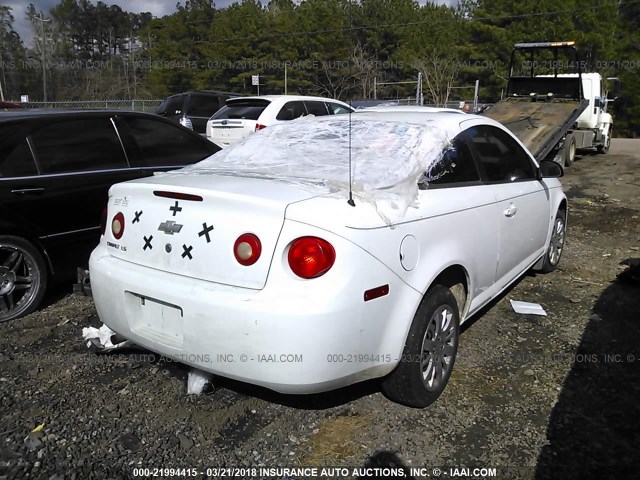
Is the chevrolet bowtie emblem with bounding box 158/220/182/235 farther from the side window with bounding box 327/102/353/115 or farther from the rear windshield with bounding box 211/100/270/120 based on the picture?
the side window with bounding box 327/102/353/115

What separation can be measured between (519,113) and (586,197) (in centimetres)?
203

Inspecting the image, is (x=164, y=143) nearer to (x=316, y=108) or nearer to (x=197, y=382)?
(x=197, y=382)

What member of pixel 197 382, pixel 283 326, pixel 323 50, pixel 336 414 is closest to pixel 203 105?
pixel 197 382

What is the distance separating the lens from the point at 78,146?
4.46m

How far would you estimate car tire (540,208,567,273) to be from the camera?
5.10m

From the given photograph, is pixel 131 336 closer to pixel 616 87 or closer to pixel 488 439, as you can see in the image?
pixel 488 439

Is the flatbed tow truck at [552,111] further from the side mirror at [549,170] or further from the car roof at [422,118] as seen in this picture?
the car roof at [422,118]

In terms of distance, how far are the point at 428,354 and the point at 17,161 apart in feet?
11.0

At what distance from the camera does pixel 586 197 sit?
9.59 metres

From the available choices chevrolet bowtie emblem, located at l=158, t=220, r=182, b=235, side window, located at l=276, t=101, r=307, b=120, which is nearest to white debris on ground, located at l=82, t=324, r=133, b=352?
chevrolet bowtie emblem, located at l=158, t=220, r=182, b=235

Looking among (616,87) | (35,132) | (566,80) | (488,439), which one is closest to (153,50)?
(616,87)

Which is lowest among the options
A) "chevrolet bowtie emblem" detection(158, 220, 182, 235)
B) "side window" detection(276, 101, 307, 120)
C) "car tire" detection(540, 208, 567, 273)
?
"car tire" detection(540, 208, 567, 273)

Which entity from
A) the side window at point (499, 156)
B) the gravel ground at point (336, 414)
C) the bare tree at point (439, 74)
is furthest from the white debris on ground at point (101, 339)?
the bare tree at point (439, 74)

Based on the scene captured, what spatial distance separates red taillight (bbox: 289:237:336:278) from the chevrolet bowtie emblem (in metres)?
0.66
